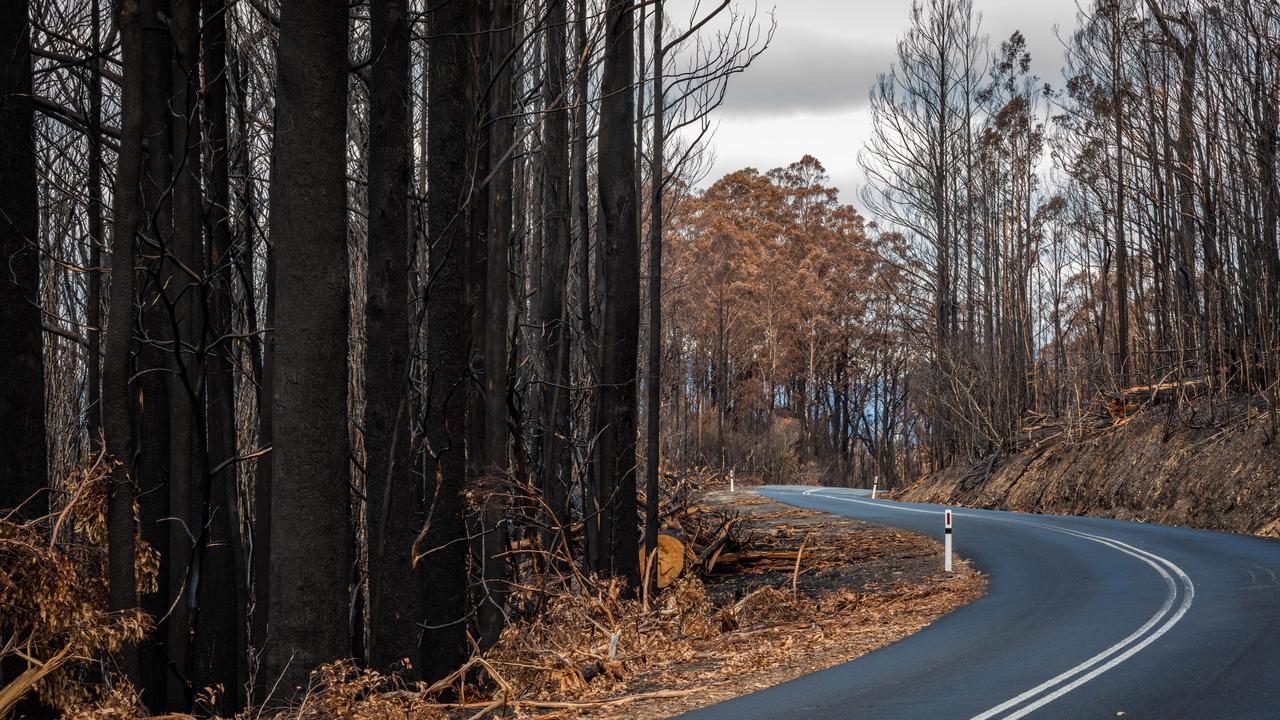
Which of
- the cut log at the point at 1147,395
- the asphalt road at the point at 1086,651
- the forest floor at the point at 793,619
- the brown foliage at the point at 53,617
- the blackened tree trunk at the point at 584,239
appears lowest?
the forest floor at the point at 793,619

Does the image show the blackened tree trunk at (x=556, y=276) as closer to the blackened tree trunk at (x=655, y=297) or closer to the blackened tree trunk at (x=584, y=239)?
the blackened tree trunk at (x=584, y=239)

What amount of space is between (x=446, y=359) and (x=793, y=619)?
672cm

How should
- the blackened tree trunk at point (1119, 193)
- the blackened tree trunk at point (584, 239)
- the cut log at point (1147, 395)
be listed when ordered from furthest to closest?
1. the blackened tree trunk at point (1119, 193)
2. the cut log at point (1147, 395)
3. the blackened tree trunk at point (584, 239)

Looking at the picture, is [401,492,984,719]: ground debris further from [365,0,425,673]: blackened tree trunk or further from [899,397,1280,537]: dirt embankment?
[899,397,1280,537]: dirt embankment

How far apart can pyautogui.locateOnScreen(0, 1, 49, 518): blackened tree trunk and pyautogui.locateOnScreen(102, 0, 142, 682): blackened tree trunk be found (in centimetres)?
97

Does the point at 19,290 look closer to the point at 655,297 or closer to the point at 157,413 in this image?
the point at 157,413

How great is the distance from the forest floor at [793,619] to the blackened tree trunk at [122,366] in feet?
13.2

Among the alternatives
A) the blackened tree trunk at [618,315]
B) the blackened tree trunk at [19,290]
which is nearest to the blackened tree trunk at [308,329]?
the blackened tree trunk at [19,290]

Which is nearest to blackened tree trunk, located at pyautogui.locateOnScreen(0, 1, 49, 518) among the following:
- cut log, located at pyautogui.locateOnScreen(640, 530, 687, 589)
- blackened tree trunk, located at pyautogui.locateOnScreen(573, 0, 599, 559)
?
blackened tree trunk, located at pyautogui.locateOnScreen(573, 0, 599, 559)

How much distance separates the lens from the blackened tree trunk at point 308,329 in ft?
24.7

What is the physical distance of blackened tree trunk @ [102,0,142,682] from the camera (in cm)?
841

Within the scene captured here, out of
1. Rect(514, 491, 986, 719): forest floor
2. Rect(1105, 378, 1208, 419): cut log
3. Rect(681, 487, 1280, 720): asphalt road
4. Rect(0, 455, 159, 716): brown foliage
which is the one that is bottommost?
Rect(514, 491, 986, 719): forest floor

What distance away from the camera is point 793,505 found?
112 feet

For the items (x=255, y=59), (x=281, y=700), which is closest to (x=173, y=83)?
(x=255, y=59)
